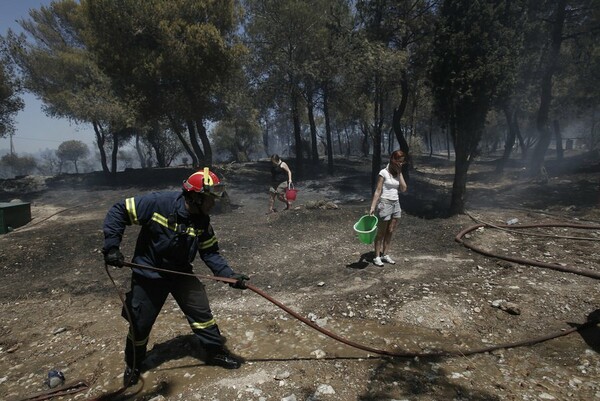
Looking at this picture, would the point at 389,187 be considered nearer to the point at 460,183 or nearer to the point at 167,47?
the point at 460,183

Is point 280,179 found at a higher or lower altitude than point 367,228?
higher

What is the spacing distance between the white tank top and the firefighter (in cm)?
289

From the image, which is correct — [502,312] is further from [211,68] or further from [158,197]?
[211,68]

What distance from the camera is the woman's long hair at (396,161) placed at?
5.25 m

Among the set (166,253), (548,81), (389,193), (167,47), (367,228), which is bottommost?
(367,228)

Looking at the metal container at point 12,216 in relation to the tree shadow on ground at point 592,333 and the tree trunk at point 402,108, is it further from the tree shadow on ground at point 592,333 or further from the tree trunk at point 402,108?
the tree trunk at point 402,108

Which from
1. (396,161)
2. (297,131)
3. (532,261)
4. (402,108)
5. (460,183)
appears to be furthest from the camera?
(297,131)

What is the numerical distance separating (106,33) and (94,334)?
1347 cm

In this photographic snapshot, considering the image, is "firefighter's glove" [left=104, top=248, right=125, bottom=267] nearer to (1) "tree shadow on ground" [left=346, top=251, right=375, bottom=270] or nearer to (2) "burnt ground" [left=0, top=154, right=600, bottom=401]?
(2) "burnt ground" [left=0, top=154, right=600, bottom=401]

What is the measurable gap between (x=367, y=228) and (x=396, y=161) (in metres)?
1.29

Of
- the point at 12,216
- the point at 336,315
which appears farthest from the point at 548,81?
the point at 12,216

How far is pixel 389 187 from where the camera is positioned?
5.36 metres

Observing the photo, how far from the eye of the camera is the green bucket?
5.41 metres

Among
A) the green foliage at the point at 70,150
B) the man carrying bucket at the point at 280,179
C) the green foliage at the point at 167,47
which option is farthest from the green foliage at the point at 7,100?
the green foliage at the point at 70,150
